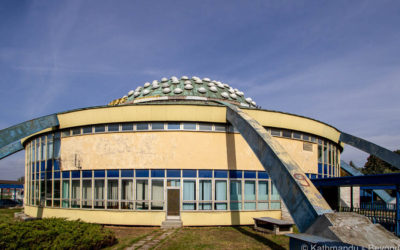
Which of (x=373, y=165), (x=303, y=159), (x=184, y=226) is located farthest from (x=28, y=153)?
(x=373, y=165)

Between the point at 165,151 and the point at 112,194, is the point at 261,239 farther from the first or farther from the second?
the point at 112,194

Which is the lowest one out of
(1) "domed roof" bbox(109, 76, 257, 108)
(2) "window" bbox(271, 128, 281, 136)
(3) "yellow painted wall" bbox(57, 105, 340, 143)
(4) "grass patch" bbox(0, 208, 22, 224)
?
(4) "grass patch" bbox(0, 208, 22, 224)

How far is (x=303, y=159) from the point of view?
20297 millimetres

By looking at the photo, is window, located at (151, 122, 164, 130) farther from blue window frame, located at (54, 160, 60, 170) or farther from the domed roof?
blue window frame, located at (54, 160, 60, 170)

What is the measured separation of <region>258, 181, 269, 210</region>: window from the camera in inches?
718

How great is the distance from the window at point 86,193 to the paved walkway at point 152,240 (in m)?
5.41

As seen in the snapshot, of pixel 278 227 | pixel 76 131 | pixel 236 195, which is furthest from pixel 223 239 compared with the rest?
pixel 76 131

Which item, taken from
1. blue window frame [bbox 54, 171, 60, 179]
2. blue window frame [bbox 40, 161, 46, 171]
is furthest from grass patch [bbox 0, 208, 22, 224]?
blue window frame [bbox 40, 161, 46, 171]

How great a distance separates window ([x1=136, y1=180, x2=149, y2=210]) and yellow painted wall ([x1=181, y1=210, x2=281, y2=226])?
2.23 m

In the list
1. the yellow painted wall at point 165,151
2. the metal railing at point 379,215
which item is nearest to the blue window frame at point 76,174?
the yellow painted wall at point 165,151

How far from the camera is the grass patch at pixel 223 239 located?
39.5ft

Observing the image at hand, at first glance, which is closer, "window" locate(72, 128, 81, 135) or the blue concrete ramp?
the blue concrete ramp

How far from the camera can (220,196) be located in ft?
57.4

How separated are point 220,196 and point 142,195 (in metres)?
4.50
